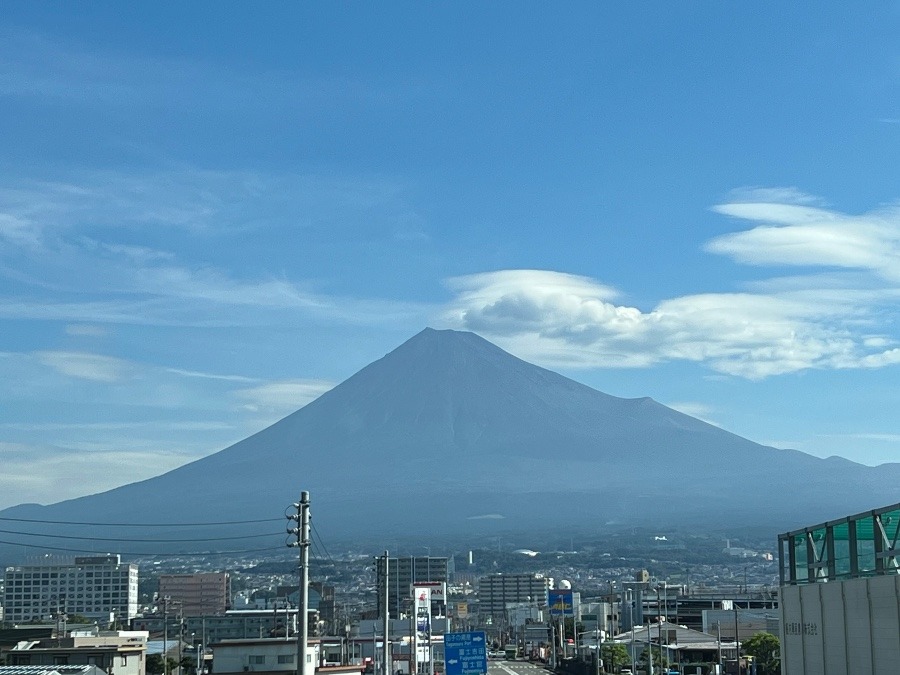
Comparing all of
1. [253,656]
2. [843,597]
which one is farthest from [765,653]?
[843,597]

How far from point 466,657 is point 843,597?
28289 millimetres

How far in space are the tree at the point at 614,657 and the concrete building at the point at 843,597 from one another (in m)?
62.3

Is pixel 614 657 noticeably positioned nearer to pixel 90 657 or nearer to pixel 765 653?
pixel 765 653

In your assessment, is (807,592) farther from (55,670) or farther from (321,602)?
(321,602)

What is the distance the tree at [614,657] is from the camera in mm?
86044

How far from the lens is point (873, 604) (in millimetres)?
18781

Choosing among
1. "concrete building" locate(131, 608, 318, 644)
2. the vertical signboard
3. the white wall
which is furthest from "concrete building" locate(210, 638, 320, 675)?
"concrete building" locate(131, 608, 318, 644)

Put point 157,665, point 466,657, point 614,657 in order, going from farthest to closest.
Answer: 1. point 614,657
2. point 157,665
3. point 466,657

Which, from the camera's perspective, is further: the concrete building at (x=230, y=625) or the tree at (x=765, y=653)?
the concrete building at (x=230, y=625)

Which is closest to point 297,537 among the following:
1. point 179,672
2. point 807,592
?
point 807,592

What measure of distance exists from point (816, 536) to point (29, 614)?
190m

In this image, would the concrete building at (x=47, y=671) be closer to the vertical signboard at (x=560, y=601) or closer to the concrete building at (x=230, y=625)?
the vertical signboard at (x=560, y=601)

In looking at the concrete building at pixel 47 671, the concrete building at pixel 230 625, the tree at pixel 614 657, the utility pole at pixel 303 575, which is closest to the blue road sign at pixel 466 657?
the concrete building at pixel 47 671

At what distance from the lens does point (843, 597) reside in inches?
798
